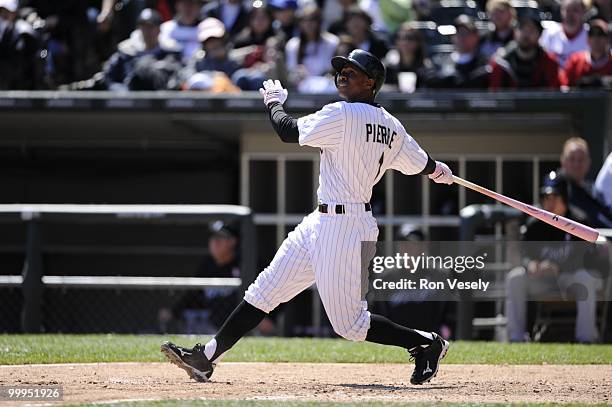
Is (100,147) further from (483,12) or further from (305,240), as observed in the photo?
(305,240)

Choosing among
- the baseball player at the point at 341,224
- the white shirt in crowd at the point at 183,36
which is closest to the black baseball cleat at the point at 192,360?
the baseball player at the point at 341,224

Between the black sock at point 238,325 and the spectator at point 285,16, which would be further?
the spectator at point 285,16

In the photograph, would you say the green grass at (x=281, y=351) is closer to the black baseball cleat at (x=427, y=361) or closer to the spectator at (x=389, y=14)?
the black baseball cleat at (x=427, y=361)

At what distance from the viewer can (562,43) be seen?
1094 cm

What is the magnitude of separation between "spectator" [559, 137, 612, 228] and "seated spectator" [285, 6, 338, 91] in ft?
8.98

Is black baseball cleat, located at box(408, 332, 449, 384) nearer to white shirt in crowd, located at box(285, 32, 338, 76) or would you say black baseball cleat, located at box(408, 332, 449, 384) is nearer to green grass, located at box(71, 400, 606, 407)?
green grass, located at box(71, 400, 606, 407)

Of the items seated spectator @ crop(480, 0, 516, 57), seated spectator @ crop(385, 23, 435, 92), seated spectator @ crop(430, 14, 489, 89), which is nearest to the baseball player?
seated spectator @ crop(430, 14, 489, 89)

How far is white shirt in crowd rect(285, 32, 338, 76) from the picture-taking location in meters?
11.1

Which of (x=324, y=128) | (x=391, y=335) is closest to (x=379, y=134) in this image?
(x=324, y=128)

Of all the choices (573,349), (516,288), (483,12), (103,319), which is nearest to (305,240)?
(573,349)

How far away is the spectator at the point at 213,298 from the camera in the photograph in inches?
368

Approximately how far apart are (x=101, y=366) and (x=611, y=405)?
288 cm

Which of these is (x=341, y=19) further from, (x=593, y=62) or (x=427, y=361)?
(x=427, y=361)

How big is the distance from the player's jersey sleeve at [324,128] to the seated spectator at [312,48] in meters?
5.49
